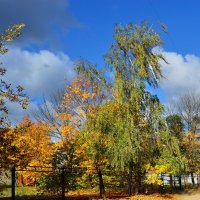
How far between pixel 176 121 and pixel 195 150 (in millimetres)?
8019

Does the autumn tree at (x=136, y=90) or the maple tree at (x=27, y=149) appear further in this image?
the autumn tree at (x=136, y=90)

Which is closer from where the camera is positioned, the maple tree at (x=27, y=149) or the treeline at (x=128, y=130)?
the maple tree at (x=27, y=149)

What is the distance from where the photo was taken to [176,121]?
45.9 metres

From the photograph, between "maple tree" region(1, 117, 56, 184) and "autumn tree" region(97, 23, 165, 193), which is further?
"autumn tree" region(97, 23, 165, 193)

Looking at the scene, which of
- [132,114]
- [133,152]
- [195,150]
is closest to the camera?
[133,152]

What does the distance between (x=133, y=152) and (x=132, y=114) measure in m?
2.59

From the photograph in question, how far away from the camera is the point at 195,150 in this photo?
38.2m

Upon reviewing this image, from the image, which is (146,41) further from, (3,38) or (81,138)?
(3,38)

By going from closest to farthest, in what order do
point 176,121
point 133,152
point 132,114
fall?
point 133,152 < point 132,114 < point 176,121

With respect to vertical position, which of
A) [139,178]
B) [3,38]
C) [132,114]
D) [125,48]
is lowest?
[139,178]

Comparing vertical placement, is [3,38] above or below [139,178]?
above

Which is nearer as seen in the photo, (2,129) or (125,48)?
(2,129)

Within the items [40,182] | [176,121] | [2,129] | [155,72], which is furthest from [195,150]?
[2,129]

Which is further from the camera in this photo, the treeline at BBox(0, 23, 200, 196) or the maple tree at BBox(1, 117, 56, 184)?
the treeline at BBox(0, 23, 200, 196)
